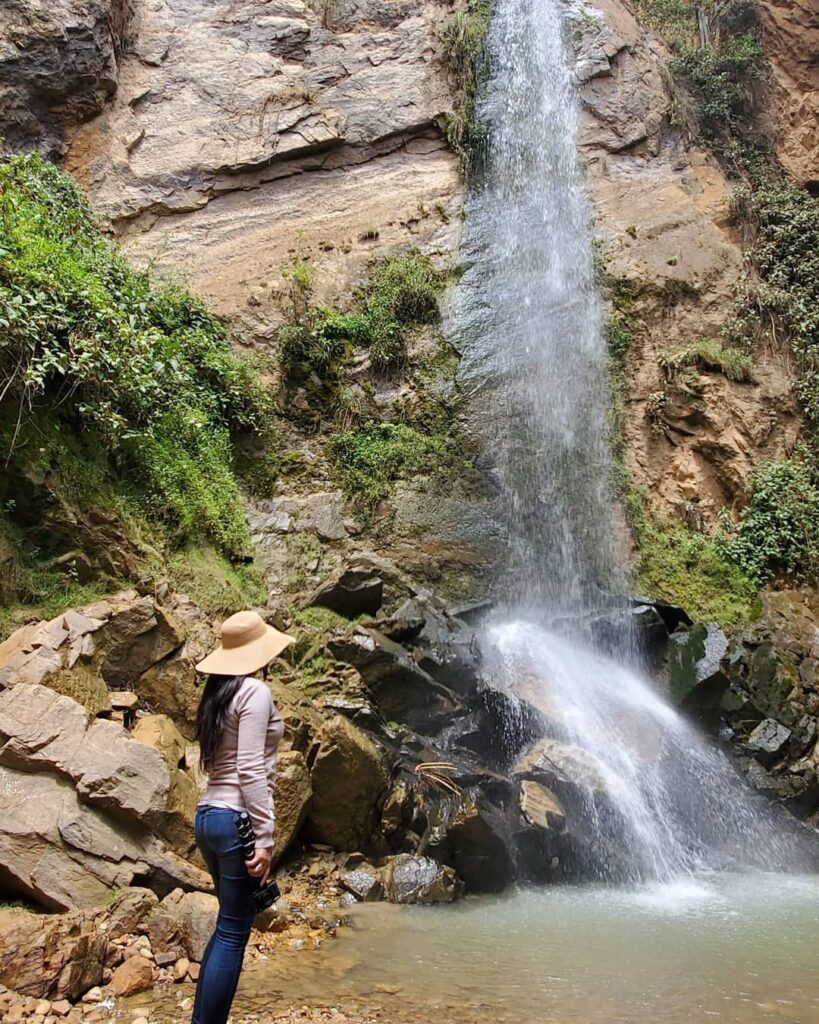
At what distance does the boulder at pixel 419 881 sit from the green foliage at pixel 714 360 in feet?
28.7

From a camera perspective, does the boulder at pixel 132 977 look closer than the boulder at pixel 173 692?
Yes

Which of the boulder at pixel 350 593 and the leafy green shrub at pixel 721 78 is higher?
the leafy green shrub at pixel 721 78

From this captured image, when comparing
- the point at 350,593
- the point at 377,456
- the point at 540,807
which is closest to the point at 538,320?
the point at 377,456

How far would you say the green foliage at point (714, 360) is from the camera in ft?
37.7

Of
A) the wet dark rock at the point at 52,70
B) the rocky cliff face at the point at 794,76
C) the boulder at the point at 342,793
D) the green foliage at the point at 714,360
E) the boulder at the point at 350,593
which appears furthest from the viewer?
the rocky cliff face at the point at 794,76

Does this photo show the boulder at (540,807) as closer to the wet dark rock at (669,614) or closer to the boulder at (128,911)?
the boulder at (128,911)

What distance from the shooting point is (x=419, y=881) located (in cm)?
568

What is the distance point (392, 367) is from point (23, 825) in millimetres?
8901

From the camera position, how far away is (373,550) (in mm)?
9945

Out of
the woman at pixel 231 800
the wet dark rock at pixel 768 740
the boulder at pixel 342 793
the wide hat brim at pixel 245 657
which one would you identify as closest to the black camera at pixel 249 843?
the woman at pixel 231 800

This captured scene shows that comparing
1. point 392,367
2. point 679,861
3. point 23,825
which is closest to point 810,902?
point 679,861

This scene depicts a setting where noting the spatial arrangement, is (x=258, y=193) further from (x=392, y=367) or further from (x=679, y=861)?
(x=679, y=861)

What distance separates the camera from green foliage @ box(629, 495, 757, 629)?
32.7ft

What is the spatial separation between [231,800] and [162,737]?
2.61 m
